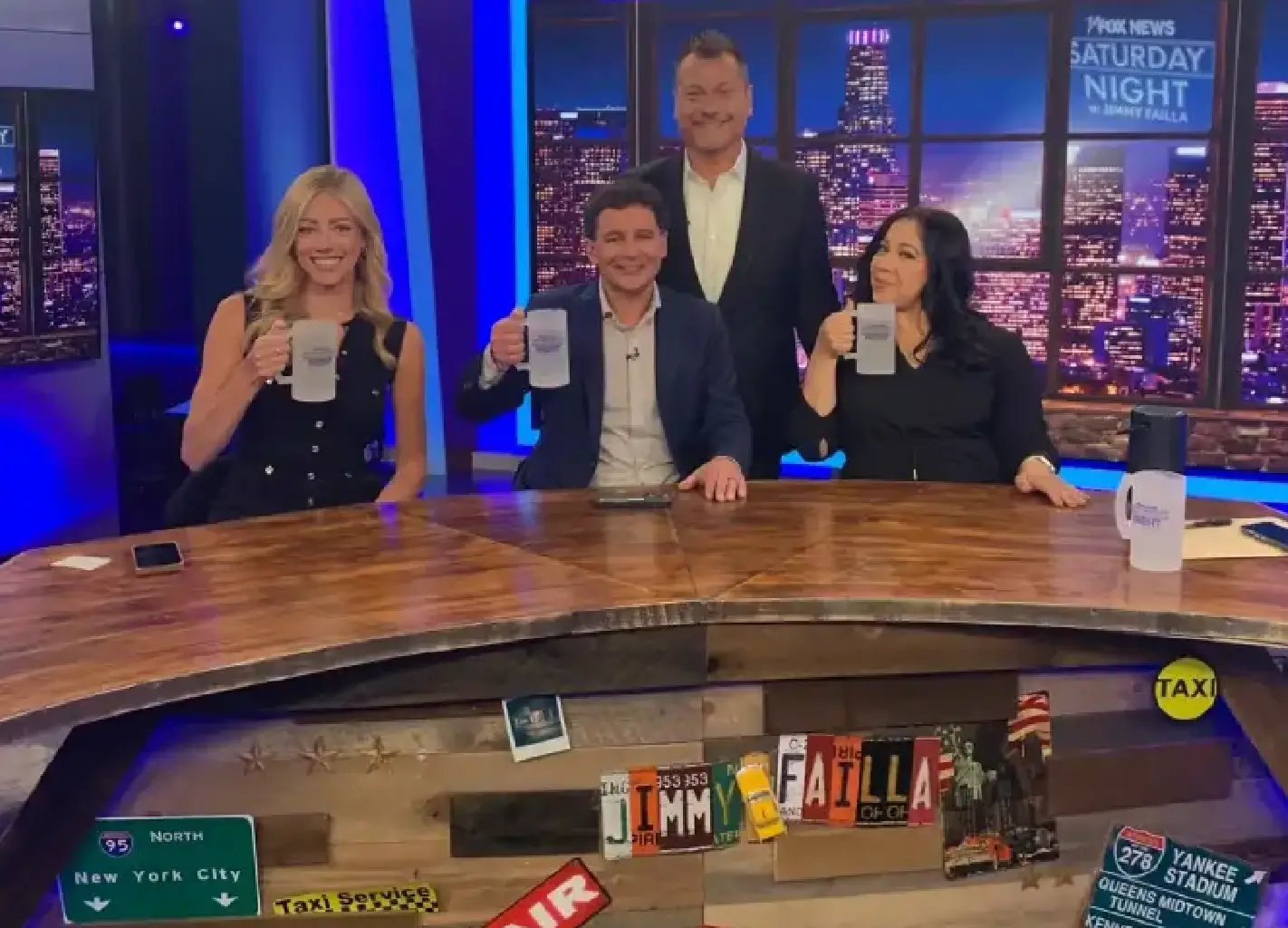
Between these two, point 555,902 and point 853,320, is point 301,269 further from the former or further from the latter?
point 555,902

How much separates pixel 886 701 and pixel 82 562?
3.87 feet

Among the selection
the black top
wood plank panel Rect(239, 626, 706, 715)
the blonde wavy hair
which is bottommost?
wood plank panel Rect(239, 626, 706, 715)

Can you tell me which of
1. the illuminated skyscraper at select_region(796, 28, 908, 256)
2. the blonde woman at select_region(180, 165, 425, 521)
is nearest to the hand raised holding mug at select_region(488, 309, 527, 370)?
the blonde woman at select_region(180, 165, 425, 521)

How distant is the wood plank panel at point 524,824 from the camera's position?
1805 mm

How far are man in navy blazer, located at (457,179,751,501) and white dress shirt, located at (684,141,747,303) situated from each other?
0.42m

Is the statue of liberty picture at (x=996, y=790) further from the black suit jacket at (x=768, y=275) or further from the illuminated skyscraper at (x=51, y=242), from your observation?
the illuminated skyscraper at (x=51, y=242)

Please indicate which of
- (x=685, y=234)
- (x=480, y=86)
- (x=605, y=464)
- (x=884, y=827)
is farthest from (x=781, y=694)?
(x=480, y=86)

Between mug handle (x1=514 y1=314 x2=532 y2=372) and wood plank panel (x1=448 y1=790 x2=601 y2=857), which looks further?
mug handle (x1=514 y1=314 x2=532 y2=372)

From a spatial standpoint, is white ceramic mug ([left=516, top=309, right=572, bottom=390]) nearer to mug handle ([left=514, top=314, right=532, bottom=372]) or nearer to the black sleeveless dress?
mug handle ([left=514, top=314, right=532, bottom=372])

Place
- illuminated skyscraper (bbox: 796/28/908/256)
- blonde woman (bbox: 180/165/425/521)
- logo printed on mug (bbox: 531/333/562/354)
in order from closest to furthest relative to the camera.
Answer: logo printed on mug (bbox: 531/333/562/354), blonde woman (bbox: 180/165/425/521), illuminated skyscraper (bbox: 796/28/908/256)

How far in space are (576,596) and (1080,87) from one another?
421 centimetres

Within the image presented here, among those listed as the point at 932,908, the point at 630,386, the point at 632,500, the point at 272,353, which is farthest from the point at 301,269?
the point at 932,908

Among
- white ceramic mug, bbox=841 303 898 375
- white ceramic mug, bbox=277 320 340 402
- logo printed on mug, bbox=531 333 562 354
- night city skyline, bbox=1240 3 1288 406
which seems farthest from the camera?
night city skyline, bbox=1240 3 1288 406

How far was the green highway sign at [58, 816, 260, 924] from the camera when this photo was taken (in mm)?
1705
